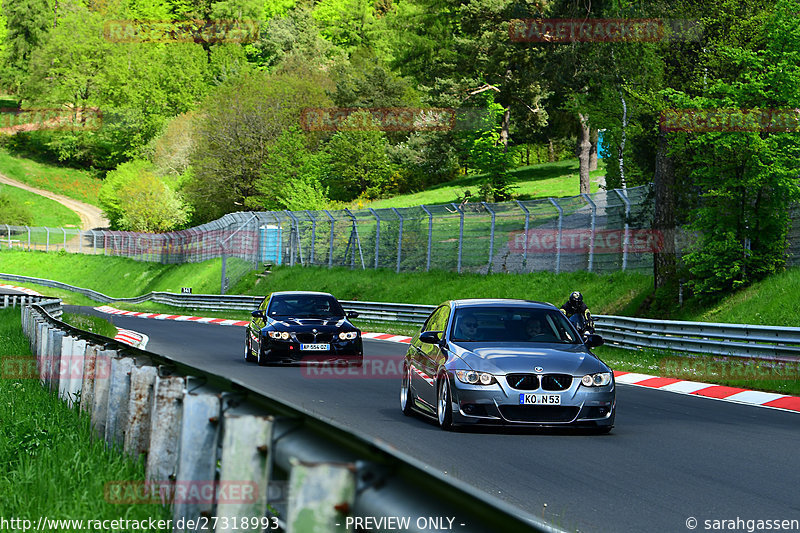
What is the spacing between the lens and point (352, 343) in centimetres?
2156

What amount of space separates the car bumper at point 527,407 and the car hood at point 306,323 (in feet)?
32.2

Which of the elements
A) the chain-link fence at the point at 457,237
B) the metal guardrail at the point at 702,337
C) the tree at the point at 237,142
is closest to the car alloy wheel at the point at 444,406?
the metal guardrail at the point at 702,337

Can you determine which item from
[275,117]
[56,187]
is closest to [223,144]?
[275,117]

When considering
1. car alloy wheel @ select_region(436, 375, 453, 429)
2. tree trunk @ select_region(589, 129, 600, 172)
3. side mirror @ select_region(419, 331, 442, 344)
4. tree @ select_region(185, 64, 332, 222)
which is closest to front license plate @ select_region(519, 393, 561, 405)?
car alloy wheel @ select_region(436, 375, 453, 429)

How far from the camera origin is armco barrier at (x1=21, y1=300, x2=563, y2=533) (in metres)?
2.69

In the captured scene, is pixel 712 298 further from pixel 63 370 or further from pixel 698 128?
pixel 63 370

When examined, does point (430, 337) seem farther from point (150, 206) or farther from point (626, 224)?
point (150, 206)

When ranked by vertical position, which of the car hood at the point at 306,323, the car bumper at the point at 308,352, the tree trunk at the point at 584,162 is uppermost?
the tree trunk at the point at 584,162

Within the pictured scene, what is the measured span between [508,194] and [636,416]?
51407 millimetres

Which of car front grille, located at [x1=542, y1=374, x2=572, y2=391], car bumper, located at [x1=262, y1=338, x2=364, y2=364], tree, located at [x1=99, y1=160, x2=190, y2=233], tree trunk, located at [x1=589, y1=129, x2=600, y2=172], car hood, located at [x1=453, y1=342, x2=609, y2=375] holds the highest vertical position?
tree trunk, located at [x1=589, y1=129, x2=600, y2=172]

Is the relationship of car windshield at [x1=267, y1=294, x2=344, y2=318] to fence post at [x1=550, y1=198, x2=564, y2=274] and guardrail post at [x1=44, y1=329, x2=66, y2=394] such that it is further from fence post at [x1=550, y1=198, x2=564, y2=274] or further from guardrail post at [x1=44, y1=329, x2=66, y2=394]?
fence post at [x1=550, y1=198, x2=564, y2=274]

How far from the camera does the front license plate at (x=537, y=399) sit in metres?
11.6

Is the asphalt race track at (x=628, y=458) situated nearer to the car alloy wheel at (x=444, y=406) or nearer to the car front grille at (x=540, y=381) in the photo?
the car alloy wheel at (x=444, y=406)

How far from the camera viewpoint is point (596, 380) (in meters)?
11.7
